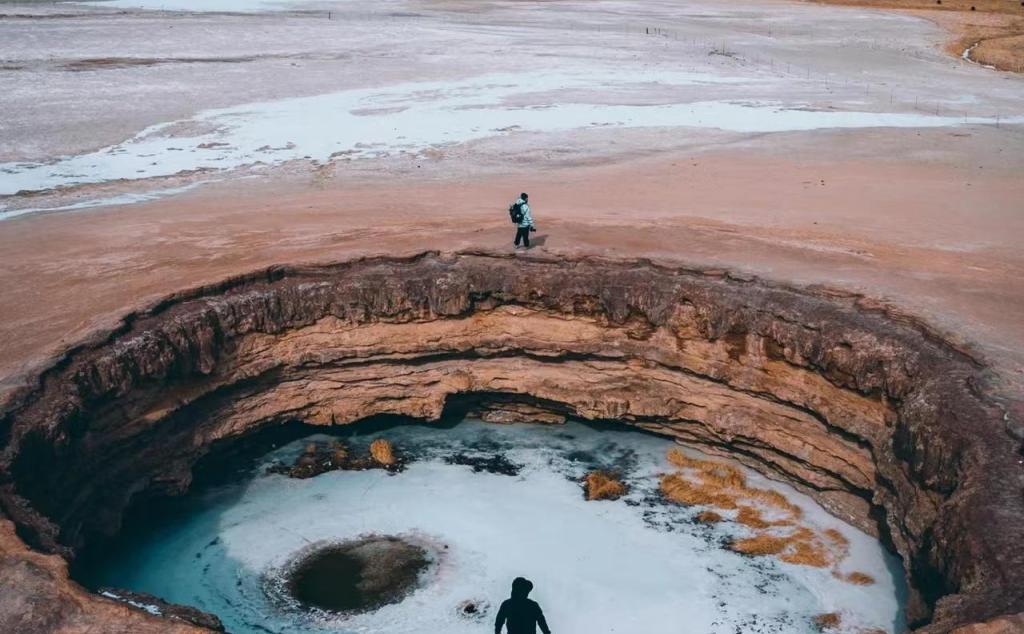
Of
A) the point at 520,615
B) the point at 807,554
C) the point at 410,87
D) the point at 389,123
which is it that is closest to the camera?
the point at 520,615

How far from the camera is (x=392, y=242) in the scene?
65.6 ft

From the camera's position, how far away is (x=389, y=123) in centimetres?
3409

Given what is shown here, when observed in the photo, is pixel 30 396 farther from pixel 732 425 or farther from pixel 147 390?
pixel 732 425

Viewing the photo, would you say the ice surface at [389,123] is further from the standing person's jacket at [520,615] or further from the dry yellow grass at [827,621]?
the standing person's jacket at [520,615]

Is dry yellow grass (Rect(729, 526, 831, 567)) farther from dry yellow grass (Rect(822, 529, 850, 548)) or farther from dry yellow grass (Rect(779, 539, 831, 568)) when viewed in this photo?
dry yellow grass (Rect(822, 529, 850, 548))

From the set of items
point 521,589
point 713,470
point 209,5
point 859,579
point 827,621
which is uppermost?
point 209,5

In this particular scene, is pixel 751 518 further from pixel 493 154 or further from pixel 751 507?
pixel 493 154

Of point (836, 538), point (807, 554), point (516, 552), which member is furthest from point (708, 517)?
point (516, 552)

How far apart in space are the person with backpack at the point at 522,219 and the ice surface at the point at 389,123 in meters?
Answer: 11.9

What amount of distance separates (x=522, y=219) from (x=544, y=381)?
3074 mm

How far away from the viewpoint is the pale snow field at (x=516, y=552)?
13781 millimetres

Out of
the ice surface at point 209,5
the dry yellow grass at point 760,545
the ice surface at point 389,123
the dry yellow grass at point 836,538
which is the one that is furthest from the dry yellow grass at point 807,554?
the ice surface at point 209,5

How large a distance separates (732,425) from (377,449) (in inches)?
243

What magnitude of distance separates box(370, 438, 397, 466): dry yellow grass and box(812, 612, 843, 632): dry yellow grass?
25.1ft
